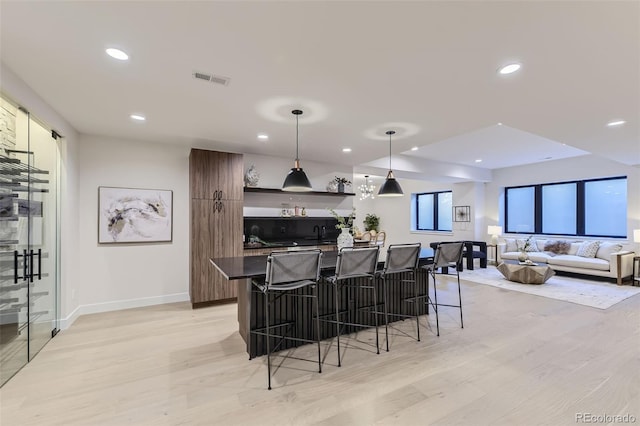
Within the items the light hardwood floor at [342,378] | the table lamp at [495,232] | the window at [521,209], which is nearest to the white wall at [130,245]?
the light hardwood floor at [342,378]

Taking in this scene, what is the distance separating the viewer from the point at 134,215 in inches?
172

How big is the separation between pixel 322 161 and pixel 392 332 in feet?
11.9

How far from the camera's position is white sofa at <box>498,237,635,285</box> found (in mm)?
5746

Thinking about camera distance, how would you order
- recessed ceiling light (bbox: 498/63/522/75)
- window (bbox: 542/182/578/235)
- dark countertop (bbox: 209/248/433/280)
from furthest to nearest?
window (bbox: 542/182/578/235) < dark countertop (bbox: 209/248/433/280) < recessed ceiling light (bbox: 498/63/522/75)

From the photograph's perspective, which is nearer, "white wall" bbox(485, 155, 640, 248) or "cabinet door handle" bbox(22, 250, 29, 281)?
"cabinet door handle" bbox(22, 250, 29, 281)

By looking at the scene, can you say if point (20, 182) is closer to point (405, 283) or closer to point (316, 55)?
point (316, 55)

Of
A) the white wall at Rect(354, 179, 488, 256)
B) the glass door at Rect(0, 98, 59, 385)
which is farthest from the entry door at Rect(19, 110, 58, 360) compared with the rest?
the white wall at Rect(354, 179, 488, 256)

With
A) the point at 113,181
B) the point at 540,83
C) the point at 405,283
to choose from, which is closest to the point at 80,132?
the point at 113,181

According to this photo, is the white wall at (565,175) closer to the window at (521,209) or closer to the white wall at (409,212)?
the window at (521,209)

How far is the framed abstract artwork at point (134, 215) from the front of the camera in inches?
166

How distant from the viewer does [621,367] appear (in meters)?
2.62

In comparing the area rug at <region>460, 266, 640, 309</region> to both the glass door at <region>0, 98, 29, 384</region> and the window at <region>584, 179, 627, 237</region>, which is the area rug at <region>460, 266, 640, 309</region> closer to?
the window at <region>584, 179, 627, 237</region>

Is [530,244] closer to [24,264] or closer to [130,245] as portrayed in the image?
[130,245]

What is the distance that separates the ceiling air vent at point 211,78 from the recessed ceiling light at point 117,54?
47cm
